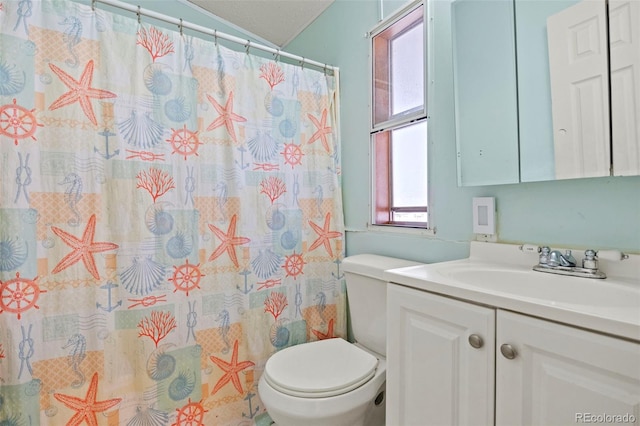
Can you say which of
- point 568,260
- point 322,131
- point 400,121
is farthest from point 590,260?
point 322,131

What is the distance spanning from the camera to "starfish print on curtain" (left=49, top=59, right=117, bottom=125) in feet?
3.91

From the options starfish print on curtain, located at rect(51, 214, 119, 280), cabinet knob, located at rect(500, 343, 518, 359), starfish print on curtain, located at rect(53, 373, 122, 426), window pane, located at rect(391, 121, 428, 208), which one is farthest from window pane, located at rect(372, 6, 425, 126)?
starfish print on curtain, located at rect(53, 373, 122, 426)

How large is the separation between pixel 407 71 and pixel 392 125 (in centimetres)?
28

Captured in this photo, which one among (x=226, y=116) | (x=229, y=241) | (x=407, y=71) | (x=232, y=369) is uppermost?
(x=407, y=71)

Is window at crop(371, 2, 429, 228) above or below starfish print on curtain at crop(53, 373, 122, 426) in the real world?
above

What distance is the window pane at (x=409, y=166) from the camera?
1511mm

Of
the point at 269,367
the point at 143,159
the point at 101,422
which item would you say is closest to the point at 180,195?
the point at 143,159

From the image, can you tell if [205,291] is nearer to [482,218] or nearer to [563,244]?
[482,218]

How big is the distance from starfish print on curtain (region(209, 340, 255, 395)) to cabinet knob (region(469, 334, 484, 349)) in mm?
1131

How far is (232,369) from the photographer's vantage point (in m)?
1.52

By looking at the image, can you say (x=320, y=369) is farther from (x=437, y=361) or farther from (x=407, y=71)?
(x=407, y=71)

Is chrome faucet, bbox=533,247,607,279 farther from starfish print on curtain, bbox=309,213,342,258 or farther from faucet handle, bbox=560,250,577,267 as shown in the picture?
starfish print on curtain, bbox=309,213,342,258

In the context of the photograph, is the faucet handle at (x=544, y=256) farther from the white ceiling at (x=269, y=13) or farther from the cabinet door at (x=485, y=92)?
the white ceiling at (x=269, y=13)

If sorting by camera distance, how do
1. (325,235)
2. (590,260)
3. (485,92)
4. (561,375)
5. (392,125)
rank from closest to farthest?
(561,375) < (590,260) < (485,92) < (392,125) < (325,235)
